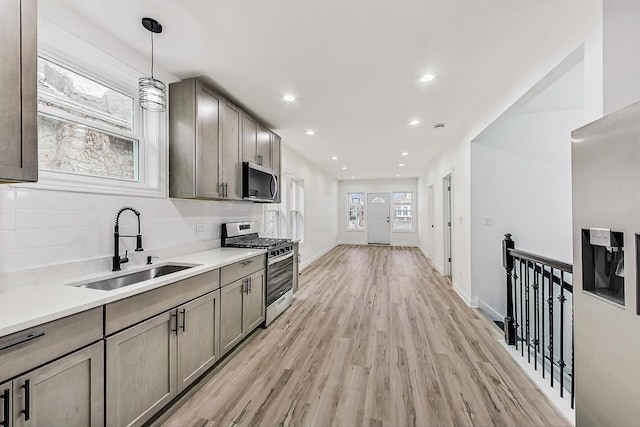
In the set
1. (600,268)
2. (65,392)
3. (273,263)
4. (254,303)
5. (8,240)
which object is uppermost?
(8,240)

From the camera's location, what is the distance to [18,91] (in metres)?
1.17

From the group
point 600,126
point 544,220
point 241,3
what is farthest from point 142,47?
point 544,220

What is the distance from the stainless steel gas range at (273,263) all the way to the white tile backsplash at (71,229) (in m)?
0.68

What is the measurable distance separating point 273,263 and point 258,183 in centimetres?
103

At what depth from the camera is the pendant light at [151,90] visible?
70.3 inches

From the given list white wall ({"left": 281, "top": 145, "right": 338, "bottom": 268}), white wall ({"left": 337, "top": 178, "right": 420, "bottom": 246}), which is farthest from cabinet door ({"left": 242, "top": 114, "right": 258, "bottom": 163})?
white wall ({"left": 337, "top": 178, "right": 420, "bottom": 246})

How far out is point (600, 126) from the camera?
1.12 metres

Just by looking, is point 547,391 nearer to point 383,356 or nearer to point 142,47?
point 383,356

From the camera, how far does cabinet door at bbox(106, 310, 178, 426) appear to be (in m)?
1.37

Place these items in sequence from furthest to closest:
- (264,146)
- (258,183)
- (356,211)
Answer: (356,211) → (264,146) → (258,183)

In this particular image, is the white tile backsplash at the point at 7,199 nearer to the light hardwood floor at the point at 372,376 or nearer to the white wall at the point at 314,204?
the light hardwood floor at the point at 372,376

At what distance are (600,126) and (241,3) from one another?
1987 millimetres

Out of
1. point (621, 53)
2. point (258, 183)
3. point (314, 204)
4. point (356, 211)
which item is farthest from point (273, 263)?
point (356, 211)

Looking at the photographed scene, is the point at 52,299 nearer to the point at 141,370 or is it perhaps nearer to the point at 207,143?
the point at 141,370
